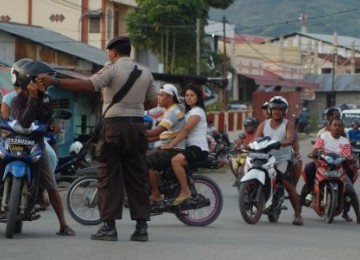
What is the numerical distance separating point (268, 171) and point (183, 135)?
4.60ft

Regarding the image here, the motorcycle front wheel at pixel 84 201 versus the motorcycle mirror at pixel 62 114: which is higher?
the motorcycle mirror at pixel 62 114

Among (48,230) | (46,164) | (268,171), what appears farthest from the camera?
(268,171)

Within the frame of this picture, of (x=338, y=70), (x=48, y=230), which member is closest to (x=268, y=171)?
(x=48, y=230)

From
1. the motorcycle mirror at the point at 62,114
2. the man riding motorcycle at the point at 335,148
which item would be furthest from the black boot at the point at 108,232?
the man riding motorcycle at the point at 335,148

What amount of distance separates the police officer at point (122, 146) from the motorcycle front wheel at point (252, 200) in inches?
117

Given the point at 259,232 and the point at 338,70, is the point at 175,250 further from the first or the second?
the point at 338,70

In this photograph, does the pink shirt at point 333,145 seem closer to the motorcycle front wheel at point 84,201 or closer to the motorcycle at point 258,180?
the motorcycle at point 258,180

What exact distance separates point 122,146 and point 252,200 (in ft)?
11.4

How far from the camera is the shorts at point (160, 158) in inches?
465

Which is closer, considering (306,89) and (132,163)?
(132,163)

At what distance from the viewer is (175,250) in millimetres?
9195

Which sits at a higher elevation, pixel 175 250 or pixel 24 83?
pixel 24 83

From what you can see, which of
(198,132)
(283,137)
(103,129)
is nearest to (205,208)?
(198,132)

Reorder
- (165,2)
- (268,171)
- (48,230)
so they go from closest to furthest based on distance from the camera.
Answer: (48,230) → (268,171) → (165,2)
